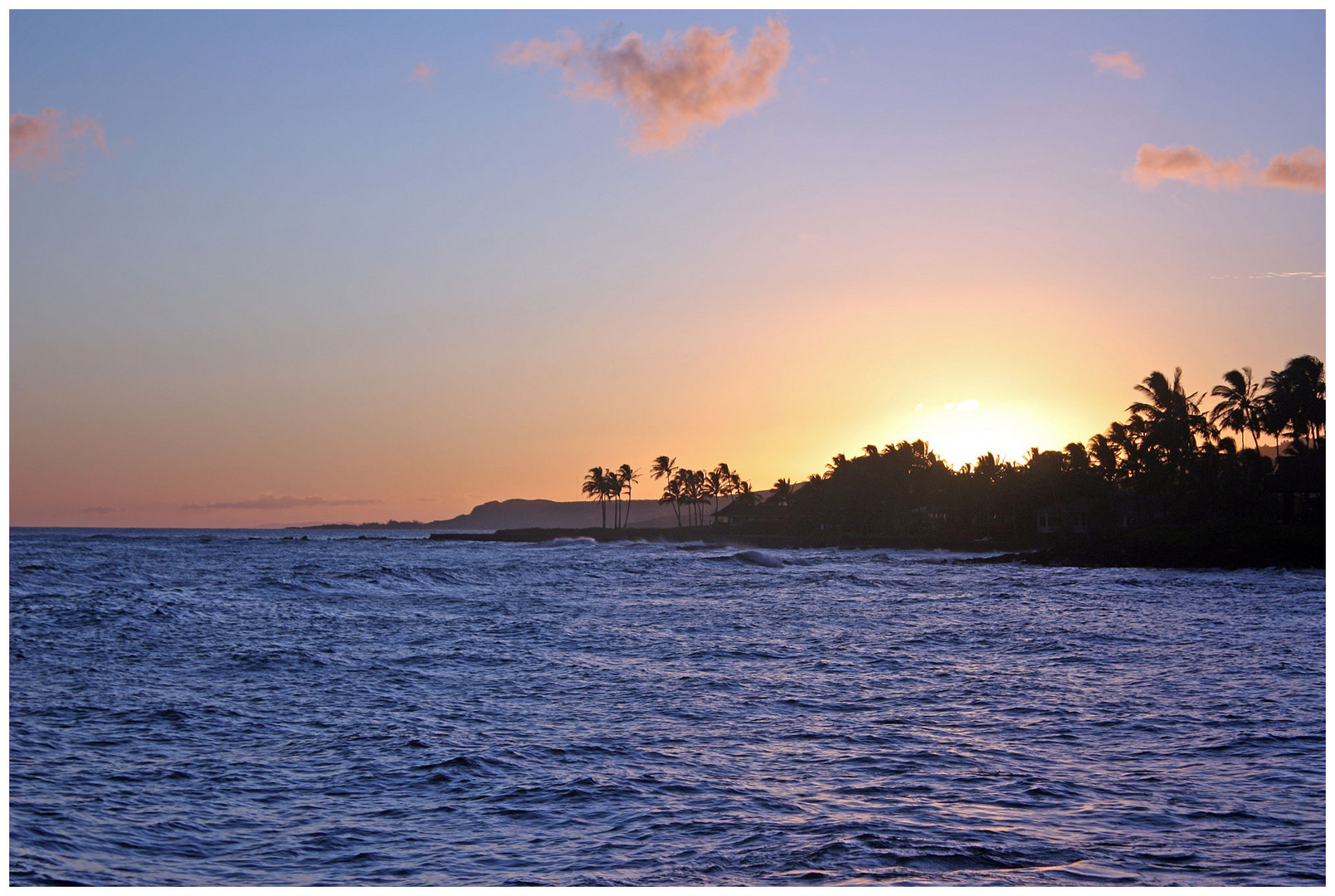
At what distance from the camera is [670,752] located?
11.1 meters

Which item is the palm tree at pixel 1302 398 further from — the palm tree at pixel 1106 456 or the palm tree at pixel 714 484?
the palm tree at pixel 714 484

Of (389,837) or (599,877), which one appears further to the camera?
(389,837)

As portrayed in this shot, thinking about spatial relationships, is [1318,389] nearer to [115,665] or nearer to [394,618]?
[394,618]

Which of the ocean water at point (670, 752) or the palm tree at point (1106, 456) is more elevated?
the palm tree at point (1106, 456)

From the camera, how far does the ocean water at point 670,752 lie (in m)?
7.85

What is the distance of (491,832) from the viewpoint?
856 centimetres

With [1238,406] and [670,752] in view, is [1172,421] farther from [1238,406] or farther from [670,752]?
[670,752]

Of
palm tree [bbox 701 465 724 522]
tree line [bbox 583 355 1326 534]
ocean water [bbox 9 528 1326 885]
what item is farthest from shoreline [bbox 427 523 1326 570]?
palm tree [bbox 701 465 724 522]

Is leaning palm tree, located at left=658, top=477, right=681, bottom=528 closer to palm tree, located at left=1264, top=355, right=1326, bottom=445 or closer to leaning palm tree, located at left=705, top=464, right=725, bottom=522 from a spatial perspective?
leaning palm tree, located at left=705, top=464, right=725, bottom=522

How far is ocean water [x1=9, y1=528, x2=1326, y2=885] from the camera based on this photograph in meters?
7.85

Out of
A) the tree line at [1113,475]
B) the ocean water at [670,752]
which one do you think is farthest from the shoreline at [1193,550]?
the ocean water at [670,752]

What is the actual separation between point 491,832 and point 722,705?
5.87 metres

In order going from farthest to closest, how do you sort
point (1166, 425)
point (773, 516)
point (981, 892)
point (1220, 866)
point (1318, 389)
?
point (773, 516), point (1166, 425), point (1318, 389), point (1220, 866), point (981, 892)

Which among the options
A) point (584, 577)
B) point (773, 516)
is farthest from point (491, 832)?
point (773, 516)
